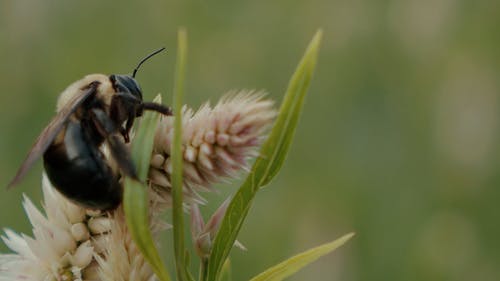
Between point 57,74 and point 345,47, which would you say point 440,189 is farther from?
point 57,74

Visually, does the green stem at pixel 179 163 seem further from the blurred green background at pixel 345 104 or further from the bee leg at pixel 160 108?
the blurred green background at pixel 345 104

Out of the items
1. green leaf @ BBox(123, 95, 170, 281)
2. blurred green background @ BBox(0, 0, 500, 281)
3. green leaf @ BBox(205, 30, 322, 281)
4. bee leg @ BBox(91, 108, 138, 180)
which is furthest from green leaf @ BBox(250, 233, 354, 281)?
blurred green background @ BBox(0, 0, 500, 281)

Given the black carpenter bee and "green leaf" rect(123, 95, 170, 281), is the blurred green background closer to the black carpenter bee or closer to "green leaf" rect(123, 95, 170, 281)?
the black carpenter bee

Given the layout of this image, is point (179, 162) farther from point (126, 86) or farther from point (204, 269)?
point (126, 86)

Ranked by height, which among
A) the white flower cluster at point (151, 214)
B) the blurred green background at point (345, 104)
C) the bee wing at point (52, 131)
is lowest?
the blurred green background at point (345, 104)

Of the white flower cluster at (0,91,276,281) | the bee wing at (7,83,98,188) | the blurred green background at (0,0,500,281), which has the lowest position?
the blurred green background at (0,0,500,281)

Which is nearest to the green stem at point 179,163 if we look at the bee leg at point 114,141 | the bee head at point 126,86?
the bee leg at point 114,141
